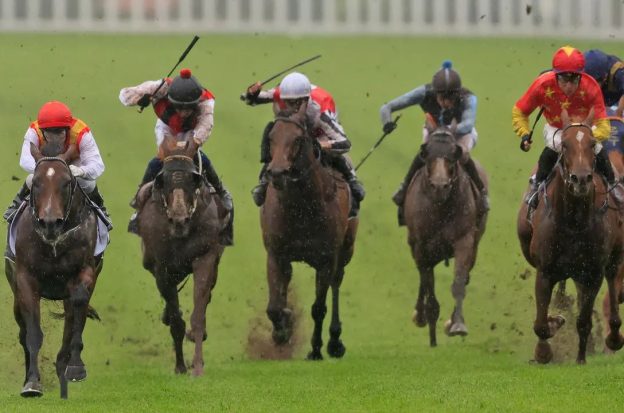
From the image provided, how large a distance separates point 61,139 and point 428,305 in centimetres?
494

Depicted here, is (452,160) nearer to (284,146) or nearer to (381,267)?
(284,146)

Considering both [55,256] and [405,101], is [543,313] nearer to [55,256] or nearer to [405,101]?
[55,256]

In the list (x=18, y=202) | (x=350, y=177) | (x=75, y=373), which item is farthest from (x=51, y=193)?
(x=350, y=177)

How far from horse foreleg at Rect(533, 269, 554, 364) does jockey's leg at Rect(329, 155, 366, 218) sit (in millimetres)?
2622

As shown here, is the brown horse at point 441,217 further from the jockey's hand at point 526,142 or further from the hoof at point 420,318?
the jockey's hand at point 526,142

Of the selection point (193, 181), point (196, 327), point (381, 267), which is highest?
point (193, 181)

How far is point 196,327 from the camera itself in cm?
1444

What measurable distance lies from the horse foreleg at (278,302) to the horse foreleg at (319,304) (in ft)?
0.99

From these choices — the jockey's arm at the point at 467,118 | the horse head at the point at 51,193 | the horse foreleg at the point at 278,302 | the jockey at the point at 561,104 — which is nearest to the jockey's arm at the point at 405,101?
the jockey's arm at the point at 467,118

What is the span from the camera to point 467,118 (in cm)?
1775

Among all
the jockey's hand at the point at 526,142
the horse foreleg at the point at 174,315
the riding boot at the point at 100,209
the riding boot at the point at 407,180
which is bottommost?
the horse foreleg at the point at 174,315

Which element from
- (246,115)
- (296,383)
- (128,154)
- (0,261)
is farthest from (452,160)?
(246,115)

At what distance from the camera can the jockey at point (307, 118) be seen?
600 inches

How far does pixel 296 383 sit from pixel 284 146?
79.9 inches
